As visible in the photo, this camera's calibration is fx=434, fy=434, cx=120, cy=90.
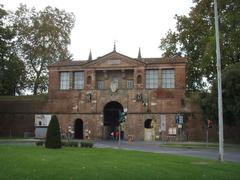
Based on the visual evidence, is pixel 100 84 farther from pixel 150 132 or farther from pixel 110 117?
pixel 150 132

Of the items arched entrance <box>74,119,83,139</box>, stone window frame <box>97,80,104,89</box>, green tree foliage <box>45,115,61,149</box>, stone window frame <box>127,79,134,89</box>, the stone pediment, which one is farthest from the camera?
stone window frame <box>97,80,104,89</box>

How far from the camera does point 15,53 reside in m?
71.1

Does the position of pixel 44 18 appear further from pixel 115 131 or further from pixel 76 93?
pixel 115 131

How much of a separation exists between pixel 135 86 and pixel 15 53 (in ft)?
74.3

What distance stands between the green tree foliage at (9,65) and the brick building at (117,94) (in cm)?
623

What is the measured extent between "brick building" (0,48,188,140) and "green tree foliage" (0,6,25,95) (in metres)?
4.55

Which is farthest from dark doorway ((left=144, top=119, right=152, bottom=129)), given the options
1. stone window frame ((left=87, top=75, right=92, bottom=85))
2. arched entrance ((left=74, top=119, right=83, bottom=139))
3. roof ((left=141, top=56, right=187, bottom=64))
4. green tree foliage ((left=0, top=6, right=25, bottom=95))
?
green tree foliage ((left=0, top=6, right=25, bottom=95))

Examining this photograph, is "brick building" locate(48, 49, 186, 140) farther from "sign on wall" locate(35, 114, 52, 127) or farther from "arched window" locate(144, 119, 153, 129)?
"sign on wall" locate(35, 114, 52, 127)

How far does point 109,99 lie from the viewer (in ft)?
201

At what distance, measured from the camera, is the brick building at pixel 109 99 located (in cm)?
5869

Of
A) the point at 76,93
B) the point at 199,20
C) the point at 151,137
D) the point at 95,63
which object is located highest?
the point at 199,20

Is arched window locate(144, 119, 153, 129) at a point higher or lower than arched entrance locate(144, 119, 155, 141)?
higher

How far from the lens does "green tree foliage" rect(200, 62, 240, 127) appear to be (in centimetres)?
4341

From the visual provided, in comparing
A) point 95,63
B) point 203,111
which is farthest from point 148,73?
point 203,111
